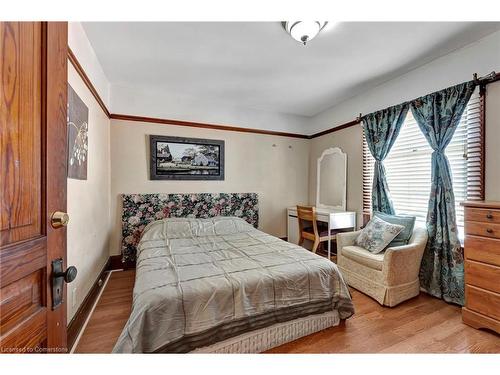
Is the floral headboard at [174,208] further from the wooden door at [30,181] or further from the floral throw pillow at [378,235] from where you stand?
the wooden door at [30,181]

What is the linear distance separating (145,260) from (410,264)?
2.59 m

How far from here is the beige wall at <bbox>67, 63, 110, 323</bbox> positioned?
1783mm

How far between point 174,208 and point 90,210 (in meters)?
1.20

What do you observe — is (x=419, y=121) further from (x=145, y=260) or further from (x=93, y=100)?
(x=93, y=100)

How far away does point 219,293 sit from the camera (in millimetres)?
1459

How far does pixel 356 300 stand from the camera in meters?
2.32

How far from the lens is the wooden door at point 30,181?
0.55 metres

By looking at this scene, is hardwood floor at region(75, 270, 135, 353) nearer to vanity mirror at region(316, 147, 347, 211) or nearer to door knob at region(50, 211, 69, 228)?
door knob at region(50, 211, 69, 228)

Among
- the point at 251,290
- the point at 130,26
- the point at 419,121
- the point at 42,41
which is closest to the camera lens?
the point at 42,41

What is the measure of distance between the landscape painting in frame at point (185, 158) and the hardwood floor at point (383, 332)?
1774 mm

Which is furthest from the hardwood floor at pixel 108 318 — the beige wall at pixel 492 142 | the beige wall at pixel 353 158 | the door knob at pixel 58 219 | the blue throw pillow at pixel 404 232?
the beige wall at pixel 492 142

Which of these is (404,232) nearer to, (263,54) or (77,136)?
(263,54)

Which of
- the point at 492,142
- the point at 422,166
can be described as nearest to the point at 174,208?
the point at 422,166
